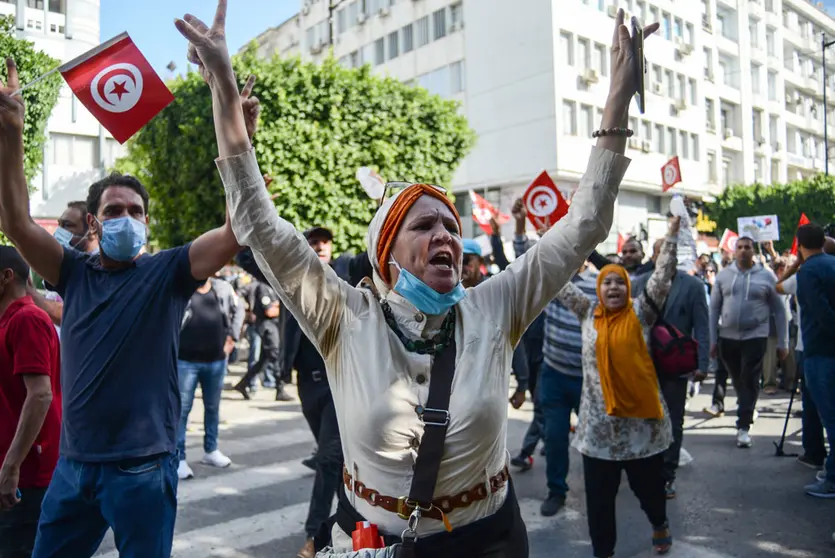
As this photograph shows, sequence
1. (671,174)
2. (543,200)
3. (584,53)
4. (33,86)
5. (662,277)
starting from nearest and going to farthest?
(662,277) → (543,200) → (671,174) → (33,86) → (584,53)

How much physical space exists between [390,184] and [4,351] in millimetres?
2105

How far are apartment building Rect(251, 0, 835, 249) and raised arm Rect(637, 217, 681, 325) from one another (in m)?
20.8

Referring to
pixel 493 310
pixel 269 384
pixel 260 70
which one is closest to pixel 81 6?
pixel 260 70

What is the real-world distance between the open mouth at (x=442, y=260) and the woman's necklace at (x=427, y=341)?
0.18 metres

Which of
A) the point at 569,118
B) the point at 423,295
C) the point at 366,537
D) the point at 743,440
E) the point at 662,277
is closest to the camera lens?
the point at 366,537

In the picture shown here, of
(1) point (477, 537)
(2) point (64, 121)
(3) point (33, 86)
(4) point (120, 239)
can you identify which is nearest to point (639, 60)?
(1) point (477, 537)

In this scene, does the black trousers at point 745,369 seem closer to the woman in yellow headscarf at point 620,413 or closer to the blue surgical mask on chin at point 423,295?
the woman in yellow headscarf at point 620,413

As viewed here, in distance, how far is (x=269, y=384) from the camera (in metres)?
13.5

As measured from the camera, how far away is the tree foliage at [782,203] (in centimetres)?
3681

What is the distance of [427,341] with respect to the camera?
7.00 ft

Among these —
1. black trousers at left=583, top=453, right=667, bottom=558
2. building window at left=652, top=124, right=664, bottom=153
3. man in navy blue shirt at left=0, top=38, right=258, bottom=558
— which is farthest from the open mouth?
building window at left=652, top=124, right=664, bottom=153

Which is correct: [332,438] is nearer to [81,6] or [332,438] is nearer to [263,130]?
[263,130]

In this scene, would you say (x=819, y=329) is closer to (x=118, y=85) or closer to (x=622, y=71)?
(x=622, y=71)

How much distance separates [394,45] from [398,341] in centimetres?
3662
